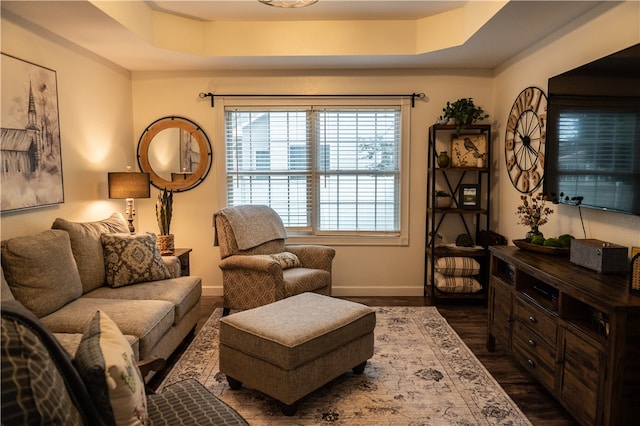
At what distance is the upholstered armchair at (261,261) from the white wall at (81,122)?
1102mm

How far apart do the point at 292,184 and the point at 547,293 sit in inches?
108

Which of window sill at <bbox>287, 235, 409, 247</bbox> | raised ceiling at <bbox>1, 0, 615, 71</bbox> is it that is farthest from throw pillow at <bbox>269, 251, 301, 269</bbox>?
raised ceiling at <bbox>1, 0, 615, 71</bbox>

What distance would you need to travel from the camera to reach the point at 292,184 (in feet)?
15.2

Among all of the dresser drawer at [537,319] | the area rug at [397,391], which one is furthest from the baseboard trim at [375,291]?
the dresser drawer at [537,319]

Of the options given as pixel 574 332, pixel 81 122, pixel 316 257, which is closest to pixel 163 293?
pixel 316 257

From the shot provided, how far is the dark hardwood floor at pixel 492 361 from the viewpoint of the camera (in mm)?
2367

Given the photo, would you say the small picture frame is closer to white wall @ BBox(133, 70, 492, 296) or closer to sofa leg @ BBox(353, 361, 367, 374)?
white wall @ BBox(133, 70, 492, 296)

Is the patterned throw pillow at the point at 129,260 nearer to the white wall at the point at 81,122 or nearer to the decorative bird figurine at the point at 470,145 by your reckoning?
the white wall at the point at 81,122

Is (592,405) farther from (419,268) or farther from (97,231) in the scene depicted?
(97,231)

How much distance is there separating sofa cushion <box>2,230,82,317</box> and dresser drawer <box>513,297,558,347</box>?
9.17ft

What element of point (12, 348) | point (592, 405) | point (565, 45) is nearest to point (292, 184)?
point (565, 45)

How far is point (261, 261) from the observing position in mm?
3520

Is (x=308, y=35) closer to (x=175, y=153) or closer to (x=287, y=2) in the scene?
(x=287, y=2)

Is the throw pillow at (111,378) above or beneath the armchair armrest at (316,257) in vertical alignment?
above
